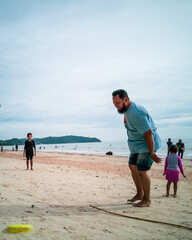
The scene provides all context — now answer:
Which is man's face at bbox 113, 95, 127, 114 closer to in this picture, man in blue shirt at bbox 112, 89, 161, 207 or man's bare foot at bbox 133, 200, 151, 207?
man in blue shirt at bbox 112, 89, 161, 207

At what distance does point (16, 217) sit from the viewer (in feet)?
9.39

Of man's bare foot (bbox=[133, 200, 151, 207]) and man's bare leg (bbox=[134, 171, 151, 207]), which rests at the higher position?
man's bare leg (bbox=[134, 171, 151, 207])

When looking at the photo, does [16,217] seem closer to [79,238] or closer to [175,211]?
[79,238]

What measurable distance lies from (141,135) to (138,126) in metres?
0.26

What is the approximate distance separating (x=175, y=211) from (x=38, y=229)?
8.16 ft

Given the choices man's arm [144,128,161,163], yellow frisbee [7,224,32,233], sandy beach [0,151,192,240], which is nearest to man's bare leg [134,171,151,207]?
sandy beach [0,151,192,240]

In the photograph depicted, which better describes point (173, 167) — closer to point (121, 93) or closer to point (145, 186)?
point (145, 186)

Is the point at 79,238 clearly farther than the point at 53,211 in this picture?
No

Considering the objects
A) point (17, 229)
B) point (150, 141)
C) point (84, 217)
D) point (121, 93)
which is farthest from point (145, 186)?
point (17, 229)

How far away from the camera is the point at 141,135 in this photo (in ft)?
12.3

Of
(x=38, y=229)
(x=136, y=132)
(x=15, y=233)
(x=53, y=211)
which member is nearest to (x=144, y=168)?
(x=136, y=132)

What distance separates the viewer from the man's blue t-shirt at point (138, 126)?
11.6 feet

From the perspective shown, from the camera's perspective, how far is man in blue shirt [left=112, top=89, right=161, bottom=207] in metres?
3.54

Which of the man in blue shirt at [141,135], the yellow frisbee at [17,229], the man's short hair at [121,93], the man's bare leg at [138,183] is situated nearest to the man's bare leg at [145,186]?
the man in blue shirt at [141,135]
